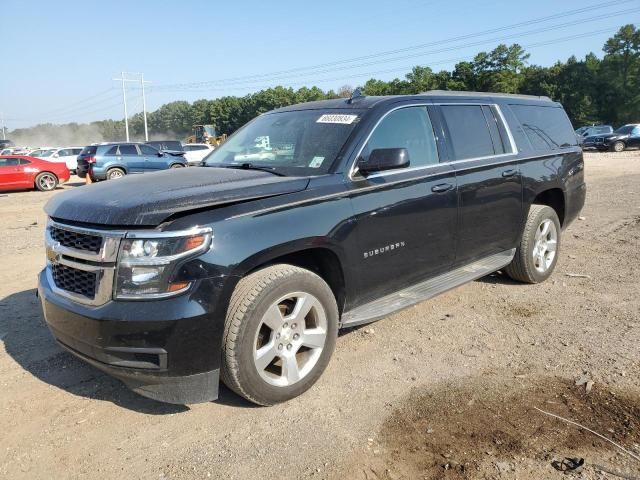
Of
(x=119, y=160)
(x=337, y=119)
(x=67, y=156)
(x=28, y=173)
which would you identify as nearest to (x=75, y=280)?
(x=337, y=119)

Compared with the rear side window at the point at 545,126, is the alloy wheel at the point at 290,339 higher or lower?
lower

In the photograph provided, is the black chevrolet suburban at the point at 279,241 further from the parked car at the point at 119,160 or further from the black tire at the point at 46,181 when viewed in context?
the parked car at the point at 119,160

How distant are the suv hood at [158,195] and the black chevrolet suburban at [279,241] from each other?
0.01 m

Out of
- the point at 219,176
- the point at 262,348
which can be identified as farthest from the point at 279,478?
the point at 219,176

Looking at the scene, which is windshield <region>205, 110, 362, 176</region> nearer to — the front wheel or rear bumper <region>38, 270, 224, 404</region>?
rear bumper <region>38, 270, 224, 404</region>

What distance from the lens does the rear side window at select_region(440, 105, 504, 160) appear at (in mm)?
4316

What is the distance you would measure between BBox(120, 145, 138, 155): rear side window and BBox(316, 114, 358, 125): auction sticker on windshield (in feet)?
62.0

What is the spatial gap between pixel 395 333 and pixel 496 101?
8.39 ft

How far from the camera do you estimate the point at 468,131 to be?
450 cm

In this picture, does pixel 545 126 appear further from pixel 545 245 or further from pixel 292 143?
pixel 292 143

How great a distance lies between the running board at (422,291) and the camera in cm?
353

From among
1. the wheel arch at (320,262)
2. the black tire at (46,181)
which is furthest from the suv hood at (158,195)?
the black tire at (46,181)

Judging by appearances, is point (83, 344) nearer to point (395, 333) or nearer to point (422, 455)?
point (422, 455)

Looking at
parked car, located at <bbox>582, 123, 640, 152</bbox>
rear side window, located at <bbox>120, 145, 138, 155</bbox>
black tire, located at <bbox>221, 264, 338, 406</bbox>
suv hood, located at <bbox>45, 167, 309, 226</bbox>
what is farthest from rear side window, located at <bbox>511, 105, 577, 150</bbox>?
parked car, located at <bbox>582, 123, 640, 152</bbox>
